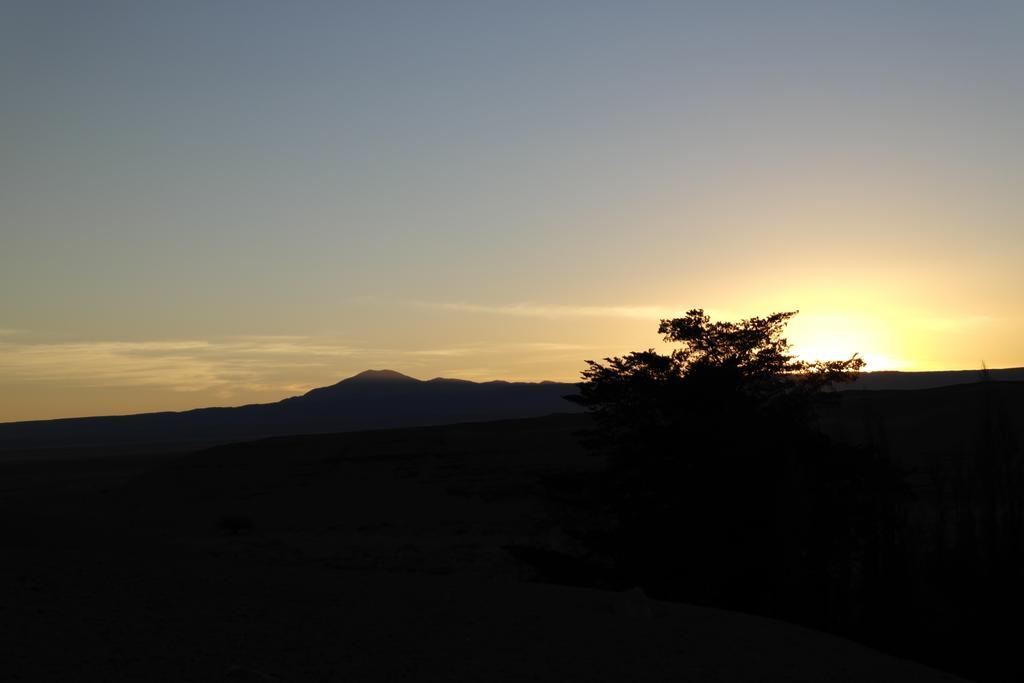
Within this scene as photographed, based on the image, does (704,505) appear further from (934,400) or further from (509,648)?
(934,400)

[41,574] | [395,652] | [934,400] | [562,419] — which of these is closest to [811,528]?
[395,652]

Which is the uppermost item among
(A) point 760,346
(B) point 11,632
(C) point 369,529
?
(A) point 760,346

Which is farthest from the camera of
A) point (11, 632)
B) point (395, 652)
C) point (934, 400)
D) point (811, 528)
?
point (934, 400)

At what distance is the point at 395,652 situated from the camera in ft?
36.8

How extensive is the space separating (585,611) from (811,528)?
8336 millimetres

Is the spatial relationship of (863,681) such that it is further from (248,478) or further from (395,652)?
(248,478)

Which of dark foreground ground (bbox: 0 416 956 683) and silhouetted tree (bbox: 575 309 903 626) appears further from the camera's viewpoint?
silhouetted tree (bbox: 575 309 903 626)

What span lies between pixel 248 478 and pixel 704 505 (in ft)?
172

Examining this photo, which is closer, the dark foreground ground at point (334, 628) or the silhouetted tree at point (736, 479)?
the dark foreground ground at point (334, 628)

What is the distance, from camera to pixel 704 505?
21922 millimetres

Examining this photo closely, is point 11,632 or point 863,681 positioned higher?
point 11,632

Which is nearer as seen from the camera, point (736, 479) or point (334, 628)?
point (334, 628)

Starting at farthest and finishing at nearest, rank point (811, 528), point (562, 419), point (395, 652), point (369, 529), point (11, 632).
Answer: point (562, 419) → point (369, 529) → point (811, 528) → point (395, 652) → point (11, 632)

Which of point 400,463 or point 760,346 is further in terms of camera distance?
point 400,463
